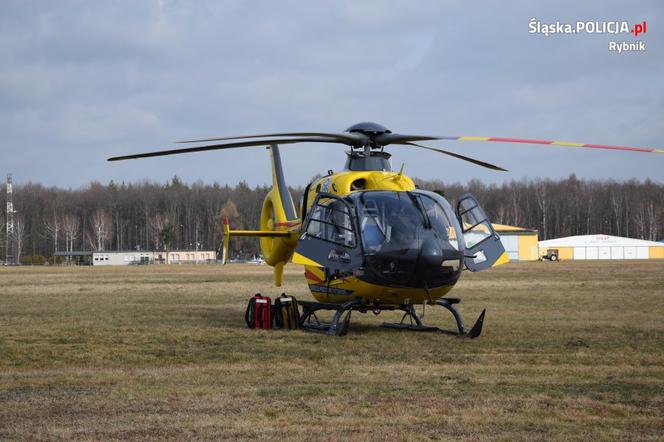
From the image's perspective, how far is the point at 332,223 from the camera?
44.7ft

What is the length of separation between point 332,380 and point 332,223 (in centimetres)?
463

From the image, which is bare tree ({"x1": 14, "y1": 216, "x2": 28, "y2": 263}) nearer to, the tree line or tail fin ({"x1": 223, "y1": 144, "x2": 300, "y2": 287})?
the tree line

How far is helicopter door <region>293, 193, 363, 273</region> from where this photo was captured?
13.3 meters

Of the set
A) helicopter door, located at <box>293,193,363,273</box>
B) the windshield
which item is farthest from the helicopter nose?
helicopter door, located at <box>293,193,363,273</box>

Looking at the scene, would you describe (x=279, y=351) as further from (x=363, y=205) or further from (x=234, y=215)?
(x=234, y=215)

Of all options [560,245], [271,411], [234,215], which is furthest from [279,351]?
[234,215]

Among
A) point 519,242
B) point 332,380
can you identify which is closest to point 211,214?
point 519,242

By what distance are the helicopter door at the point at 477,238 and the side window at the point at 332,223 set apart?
203 cm

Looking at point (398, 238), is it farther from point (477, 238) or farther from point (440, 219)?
point (477, 238)

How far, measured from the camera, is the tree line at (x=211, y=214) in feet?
393

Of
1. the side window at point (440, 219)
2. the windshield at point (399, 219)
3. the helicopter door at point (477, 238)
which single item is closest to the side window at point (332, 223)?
the windshield at point (399, 219)

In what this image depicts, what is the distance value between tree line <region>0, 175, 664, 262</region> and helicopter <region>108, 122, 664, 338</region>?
99.9 metres

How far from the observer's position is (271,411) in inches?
295

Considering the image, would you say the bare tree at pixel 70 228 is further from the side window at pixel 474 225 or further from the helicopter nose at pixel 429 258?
the helicopter nose at pixel 429 258
